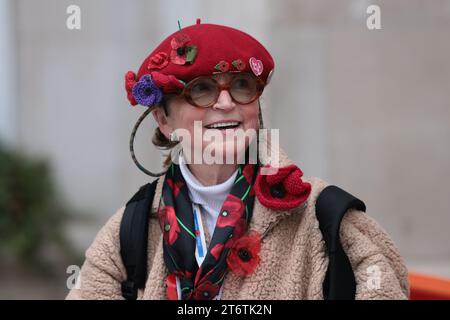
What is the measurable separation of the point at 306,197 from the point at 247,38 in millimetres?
505

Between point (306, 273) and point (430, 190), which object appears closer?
point (306, 273)

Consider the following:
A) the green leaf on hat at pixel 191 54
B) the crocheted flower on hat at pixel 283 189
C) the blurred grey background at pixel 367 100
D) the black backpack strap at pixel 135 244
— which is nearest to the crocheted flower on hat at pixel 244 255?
the crocheted flower on hat at pixel 283 189

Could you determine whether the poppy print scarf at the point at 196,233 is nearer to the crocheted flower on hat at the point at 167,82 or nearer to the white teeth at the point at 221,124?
the white teeth at the point at 221,124

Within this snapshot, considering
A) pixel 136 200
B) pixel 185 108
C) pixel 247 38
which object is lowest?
pixel 136 200

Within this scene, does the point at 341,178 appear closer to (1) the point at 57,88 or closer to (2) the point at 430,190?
(2) the point at 430,190

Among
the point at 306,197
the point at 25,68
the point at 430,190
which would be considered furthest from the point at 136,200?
the point at 25,68

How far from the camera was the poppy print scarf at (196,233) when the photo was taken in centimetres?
188

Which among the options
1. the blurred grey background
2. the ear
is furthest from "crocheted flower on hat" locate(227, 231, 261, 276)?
the blurred grey background

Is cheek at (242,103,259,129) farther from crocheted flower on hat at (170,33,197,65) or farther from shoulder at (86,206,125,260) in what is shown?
shoulder at (86,206,125,260)

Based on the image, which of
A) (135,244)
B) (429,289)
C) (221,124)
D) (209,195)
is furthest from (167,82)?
(429,289)

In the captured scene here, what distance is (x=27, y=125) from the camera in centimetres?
493

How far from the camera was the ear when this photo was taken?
6.79ft

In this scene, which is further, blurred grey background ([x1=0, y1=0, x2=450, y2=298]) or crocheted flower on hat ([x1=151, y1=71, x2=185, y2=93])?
blurred grey background ([x1=0, y1=0, x2=450, y2=298])

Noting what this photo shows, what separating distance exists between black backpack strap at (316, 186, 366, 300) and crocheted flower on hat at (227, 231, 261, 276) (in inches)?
7.6
